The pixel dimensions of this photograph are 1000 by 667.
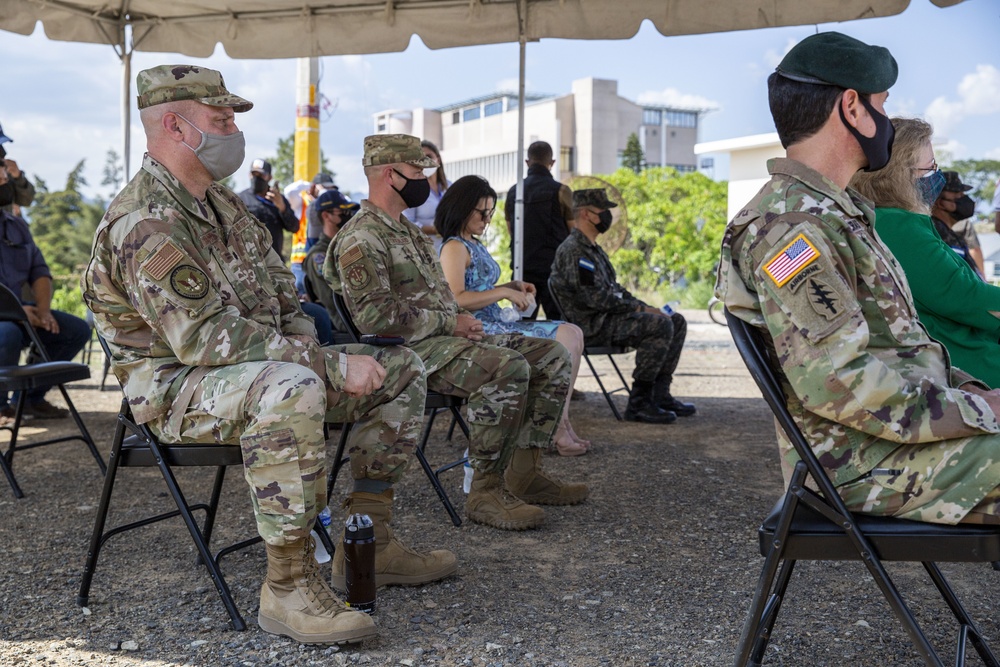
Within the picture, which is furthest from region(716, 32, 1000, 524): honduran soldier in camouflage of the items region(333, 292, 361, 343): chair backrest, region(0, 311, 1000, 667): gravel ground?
region(333, 292, 361, 343): chair backrest

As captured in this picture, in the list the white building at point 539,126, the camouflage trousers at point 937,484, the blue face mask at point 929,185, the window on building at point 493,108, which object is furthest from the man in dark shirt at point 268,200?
the window on building at point 493,108

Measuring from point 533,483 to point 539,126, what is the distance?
6287 centimetres

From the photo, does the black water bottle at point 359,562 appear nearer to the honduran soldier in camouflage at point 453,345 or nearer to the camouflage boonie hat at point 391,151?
the honduran soldier in camouflage at point 453,345

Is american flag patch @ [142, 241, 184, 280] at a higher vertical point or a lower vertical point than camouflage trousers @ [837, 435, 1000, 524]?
higher

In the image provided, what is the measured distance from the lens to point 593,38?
6.19 meters

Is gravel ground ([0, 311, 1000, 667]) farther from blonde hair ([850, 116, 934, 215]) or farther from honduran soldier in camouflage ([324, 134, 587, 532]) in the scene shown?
blonde hair ([850, 116, 934, 215])

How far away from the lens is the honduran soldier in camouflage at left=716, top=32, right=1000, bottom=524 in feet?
6.36

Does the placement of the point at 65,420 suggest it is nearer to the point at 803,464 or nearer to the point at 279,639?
the point at 279,639

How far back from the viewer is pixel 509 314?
521 centimetres

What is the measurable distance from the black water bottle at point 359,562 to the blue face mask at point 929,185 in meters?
2.16

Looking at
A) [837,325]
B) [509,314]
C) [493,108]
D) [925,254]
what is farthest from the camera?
[493,108]

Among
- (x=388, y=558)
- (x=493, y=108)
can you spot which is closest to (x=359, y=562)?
(x=388, y=558)

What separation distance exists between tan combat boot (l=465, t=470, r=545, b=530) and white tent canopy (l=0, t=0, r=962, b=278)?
8.21 feet

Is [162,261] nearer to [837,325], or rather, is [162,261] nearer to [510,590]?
[510,590]
